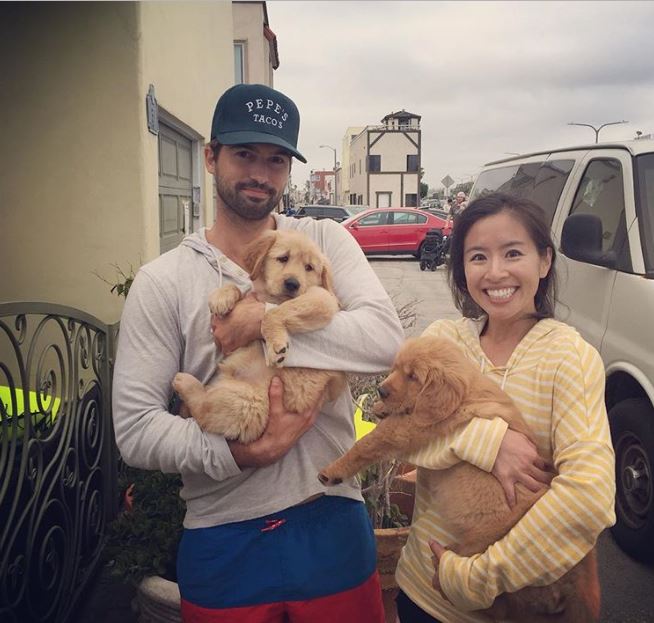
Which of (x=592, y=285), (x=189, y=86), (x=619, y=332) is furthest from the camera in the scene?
(x=189, y=86)

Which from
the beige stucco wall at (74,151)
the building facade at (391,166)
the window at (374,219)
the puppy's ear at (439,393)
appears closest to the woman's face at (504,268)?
the puppy's ear at (439,393)

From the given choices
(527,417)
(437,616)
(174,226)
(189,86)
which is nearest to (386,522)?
(437,616)

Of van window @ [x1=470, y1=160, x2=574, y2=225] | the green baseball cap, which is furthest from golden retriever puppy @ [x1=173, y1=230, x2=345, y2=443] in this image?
van window @ [x1=470, y1=160, x2=574, y2=225]

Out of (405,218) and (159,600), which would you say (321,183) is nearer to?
(405,218)

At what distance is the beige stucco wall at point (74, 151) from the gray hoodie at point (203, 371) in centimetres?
385

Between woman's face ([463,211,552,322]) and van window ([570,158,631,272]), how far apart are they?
264 cm

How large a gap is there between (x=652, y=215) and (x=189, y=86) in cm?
627

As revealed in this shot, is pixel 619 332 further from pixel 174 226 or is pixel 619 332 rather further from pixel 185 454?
pixel 174 226

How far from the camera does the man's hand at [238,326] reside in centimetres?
202

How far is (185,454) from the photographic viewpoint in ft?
6.08

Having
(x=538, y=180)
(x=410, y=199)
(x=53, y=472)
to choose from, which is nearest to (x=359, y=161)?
(x=410, y=199)

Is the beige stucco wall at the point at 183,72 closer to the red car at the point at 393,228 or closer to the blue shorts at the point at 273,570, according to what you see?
the blue shorts at the point at 273,570

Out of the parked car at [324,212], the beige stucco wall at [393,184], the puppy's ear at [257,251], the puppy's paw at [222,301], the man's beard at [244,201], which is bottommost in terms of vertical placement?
the puppy's paw at [222,301]

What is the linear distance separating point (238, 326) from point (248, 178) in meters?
0.55
